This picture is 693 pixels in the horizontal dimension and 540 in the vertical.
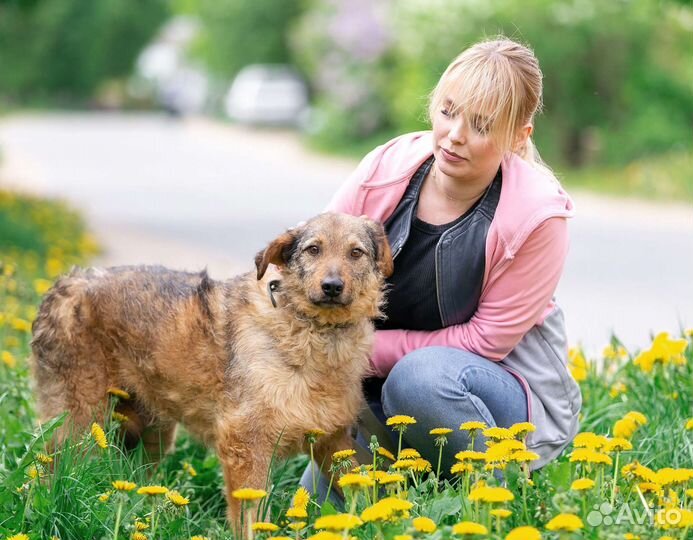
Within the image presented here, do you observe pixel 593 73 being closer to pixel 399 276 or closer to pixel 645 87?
pixel 645 87

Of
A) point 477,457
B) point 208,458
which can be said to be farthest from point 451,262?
point 208,458

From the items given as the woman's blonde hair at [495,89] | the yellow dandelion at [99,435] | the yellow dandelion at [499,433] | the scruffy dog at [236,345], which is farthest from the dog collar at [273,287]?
the yellow dandelion at [499,433]

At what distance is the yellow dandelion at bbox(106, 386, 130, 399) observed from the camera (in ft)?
13.5

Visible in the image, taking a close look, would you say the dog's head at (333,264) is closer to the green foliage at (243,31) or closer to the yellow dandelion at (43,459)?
the yellow dandelion at (43,459)

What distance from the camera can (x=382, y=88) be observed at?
86.4ft

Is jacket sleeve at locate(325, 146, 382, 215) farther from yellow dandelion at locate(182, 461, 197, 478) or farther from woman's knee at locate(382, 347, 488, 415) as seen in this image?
yellow dandelion at locate(182, 461, 197, 478)

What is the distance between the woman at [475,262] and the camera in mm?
3988

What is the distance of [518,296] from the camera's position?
4051 millimetres

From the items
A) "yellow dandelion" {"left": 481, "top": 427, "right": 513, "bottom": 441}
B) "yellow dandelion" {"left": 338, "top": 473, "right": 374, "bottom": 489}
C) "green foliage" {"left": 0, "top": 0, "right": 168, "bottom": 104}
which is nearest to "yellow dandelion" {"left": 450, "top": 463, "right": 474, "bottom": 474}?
"yellow dandelion" {"left": 481, "top": 427, "right": 513, "bottom": 441}

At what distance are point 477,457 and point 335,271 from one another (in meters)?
0.92

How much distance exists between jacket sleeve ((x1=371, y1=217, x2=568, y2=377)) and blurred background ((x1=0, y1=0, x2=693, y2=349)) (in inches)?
41.4

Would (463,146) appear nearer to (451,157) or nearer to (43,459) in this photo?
(451,157)

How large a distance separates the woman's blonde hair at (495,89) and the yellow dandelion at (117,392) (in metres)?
1.63

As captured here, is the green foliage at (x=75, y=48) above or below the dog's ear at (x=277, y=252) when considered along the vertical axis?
above
